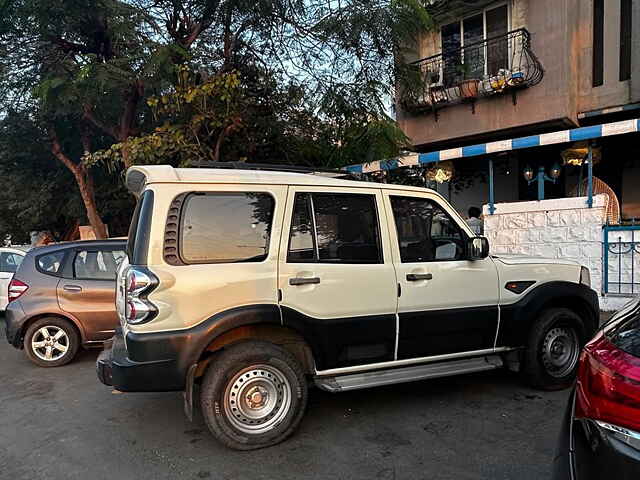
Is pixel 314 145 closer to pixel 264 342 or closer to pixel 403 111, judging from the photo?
pixel 403 111

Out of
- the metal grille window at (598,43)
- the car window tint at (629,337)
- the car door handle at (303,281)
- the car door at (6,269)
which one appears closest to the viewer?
the car window tint at (629,337)

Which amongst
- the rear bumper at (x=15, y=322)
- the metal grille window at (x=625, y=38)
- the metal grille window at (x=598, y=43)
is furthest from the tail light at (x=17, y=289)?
the metal grille window at (x=625, y=38)

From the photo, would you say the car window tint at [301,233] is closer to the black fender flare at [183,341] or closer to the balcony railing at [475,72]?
the black fender flare at [183,341]

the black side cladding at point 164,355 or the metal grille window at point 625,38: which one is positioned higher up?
the metal grille window at point 625,38

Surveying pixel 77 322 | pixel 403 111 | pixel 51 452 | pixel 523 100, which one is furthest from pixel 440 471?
pixel 403 111

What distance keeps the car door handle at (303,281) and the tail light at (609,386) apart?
206cm

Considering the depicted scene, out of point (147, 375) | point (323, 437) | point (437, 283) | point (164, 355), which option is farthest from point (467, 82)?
point (147, 375)

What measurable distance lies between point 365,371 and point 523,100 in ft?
28.4

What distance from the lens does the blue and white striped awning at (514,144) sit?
730cm

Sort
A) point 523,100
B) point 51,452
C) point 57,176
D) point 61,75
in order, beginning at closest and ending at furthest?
point 51,452 < point 61,75 < point 523,100 < point 57,176

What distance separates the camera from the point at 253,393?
3.53 meters

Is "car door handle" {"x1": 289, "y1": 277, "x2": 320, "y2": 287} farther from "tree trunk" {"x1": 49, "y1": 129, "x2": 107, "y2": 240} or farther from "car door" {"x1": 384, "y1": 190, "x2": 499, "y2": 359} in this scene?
"tree trunk" {"x1": 49, "y1": 129, "x2": 107, "y2": 240}

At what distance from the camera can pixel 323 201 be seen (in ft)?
12.7

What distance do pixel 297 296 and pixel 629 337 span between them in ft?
7.39
